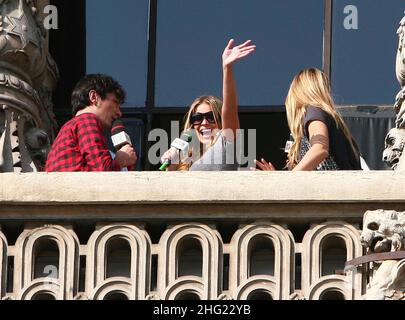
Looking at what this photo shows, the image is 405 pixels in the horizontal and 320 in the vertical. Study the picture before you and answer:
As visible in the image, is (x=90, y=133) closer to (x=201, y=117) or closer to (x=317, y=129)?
(x=201, y=117)

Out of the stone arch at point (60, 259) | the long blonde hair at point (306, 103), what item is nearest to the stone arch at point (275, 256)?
the stone arch at point (60, 259)

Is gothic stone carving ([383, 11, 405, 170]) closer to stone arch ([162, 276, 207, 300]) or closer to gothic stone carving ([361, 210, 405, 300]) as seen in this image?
gothic stone carving ([361, 210, 405, 300])

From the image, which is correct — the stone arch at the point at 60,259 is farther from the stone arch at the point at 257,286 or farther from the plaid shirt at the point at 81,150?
the stone arch at the point at 257,286

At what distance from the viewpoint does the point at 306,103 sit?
1652 cm

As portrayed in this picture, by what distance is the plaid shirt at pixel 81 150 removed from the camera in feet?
52.3

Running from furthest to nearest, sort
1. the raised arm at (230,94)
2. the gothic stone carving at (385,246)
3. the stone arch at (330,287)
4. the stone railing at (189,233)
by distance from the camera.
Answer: the raised arm at (230,94), the stone railing at (189,233), the stone arch at (330,287), the gothic stone carving at (385,246)

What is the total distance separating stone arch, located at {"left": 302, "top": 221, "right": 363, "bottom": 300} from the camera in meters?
15.3

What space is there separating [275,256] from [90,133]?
55.1 inches

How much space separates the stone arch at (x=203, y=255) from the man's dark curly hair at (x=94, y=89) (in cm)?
141

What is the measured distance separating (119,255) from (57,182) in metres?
0.51

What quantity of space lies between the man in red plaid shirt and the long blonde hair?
0.92 metres

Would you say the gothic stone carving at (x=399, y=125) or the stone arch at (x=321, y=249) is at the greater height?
the gothic stone carving at (x=399, y=125)

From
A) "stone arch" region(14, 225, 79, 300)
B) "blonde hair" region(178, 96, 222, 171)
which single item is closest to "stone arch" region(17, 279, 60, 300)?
→ "stone arch" region(14, 225, 79, 300)
